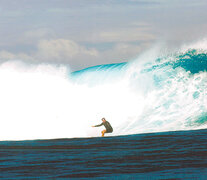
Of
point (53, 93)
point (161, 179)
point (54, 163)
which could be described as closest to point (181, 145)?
point (54, 163)

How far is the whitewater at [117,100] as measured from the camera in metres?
24.6

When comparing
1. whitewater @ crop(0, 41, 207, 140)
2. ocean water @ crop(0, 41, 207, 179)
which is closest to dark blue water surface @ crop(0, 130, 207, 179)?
ocean water @ crop(0, 41, 207, 179)

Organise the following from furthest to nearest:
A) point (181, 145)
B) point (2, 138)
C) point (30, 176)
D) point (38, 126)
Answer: point (38, 126) < point (2, 138) < point (181, 145) < point (30, 176)

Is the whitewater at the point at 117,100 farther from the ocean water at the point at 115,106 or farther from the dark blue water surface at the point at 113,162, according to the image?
the dark blue water surface at the point at 113,162

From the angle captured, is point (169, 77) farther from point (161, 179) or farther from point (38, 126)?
point (161, 179)

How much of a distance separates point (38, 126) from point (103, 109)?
434 cm

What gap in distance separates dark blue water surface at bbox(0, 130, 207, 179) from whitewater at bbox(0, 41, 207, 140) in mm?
8576

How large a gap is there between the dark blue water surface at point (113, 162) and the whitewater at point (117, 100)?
8576 mm

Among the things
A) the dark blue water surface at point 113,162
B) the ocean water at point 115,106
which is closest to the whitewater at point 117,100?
the ocean water at point 115,106

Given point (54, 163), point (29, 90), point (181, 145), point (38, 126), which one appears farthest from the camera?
point (29, 90)

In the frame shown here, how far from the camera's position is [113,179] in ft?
30.2

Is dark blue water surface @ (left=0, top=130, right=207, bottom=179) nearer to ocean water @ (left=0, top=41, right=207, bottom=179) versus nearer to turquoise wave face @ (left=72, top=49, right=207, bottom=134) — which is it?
ocean water @ (left=0, top=41, right=207, bottom=179)

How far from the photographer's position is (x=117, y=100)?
28.3 metres

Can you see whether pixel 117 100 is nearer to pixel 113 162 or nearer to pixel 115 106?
pixel 115 106
